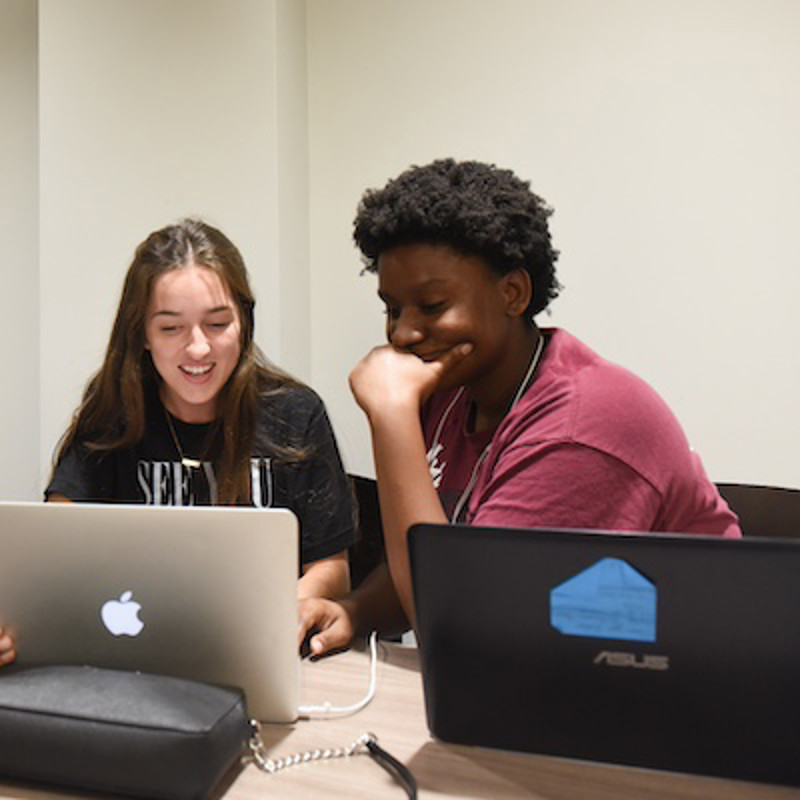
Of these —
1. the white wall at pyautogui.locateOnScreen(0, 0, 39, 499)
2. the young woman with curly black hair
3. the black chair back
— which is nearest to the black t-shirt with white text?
the young woman with curly black hair

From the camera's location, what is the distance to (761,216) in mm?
1953

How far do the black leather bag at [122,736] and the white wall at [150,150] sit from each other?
60.5 inches

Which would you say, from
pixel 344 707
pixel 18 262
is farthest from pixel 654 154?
pixel 18 262

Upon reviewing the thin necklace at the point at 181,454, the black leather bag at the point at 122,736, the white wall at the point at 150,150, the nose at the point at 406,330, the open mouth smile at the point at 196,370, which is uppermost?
the white wall at the point at 150,150

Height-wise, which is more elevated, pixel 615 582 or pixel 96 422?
pixel 96 422

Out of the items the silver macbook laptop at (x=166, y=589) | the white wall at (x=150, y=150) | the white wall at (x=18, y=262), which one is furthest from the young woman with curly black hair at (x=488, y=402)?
the white wall at (x=18, y=262)

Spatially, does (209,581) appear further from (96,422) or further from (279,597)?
(96,422)

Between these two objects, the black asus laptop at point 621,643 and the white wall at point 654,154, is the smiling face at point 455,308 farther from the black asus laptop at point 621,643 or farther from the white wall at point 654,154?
the white wall at point 654,154

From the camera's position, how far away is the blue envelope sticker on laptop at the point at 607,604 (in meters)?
0.68

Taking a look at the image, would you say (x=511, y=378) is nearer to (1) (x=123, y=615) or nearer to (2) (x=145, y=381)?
(1) (x=123, y=615)

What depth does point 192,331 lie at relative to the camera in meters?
1.56

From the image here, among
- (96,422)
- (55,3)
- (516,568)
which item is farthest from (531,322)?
(55,3)

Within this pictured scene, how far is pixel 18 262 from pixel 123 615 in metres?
2.22

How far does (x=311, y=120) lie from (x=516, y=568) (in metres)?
1.97
